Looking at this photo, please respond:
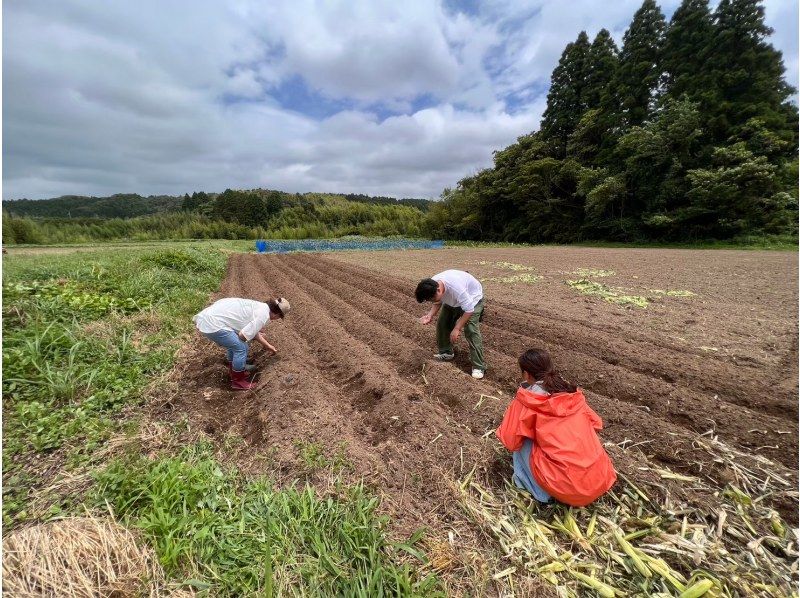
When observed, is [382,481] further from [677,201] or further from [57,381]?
[677,201]

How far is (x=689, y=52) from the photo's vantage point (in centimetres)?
2439

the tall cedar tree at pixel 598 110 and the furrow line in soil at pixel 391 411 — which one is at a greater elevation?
the tall cedar tree at pixel 598 110

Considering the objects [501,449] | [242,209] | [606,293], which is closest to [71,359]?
[501,449]

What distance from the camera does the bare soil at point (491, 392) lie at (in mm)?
2648

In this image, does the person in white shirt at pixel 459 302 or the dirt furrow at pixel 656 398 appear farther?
the person in white shirt at pixel 459 302

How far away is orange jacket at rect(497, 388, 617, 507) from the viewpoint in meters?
2.14

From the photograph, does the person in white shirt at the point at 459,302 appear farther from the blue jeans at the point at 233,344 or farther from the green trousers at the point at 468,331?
the blue jeans at the point at 233,344

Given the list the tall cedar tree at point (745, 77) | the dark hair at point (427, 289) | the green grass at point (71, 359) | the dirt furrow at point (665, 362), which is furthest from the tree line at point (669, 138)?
the green grass at point (71, 359)

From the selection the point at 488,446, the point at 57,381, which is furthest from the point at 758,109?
the point at 57,381

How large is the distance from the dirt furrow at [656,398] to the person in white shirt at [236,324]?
7.86ft

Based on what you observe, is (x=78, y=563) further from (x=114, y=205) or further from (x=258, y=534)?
(x=114, y=205)

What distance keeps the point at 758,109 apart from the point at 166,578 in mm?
32851

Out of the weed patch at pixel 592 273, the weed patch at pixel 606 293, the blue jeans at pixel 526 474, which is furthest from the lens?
the weed patch at pixel 592 273

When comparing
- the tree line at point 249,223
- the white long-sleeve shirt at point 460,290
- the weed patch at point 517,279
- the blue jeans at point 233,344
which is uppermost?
the tree line at point 249,223
